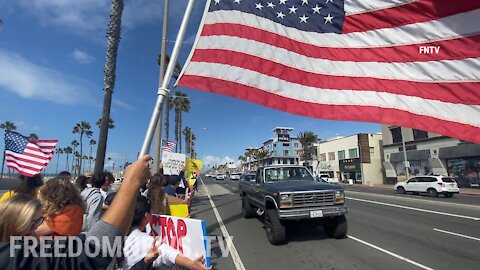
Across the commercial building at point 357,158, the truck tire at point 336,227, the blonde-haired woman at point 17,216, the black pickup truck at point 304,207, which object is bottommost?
the truck tire at point 336,227

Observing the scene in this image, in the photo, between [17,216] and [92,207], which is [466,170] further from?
[17,216]

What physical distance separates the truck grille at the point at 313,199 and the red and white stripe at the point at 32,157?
6683 mm

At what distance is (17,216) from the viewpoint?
1.76m

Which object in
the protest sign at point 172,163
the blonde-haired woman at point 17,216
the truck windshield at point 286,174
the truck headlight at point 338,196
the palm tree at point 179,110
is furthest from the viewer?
the palm tree at point 179,110

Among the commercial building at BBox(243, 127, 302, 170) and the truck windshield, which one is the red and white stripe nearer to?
the truck windshield

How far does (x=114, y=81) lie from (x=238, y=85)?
6.81m

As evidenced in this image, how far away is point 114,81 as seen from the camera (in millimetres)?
9602

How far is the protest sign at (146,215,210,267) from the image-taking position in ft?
9.27

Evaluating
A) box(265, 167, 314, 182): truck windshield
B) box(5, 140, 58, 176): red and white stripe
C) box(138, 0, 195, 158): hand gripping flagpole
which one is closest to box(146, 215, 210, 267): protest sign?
box(138, 0, 195, 158): hand gripping flagpole

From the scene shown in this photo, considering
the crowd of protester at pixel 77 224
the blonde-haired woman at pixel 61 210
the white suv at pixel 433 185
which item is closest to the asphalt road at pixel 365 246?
the crowd of protester at pixel 77 224

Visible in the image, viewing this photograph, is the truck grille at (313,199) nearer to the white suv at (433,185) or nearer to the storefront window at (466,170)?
A: the white suv at (433,185)

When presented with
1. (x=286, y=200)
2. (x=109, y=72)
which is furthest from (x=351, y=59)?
(x=109, y=72)

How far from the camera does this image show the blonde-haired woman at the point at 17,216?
Result: 1.72 metres

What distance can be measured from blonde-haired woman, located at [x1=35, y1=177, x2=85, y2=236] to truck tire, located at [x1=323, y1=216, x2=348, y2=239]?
779cm
